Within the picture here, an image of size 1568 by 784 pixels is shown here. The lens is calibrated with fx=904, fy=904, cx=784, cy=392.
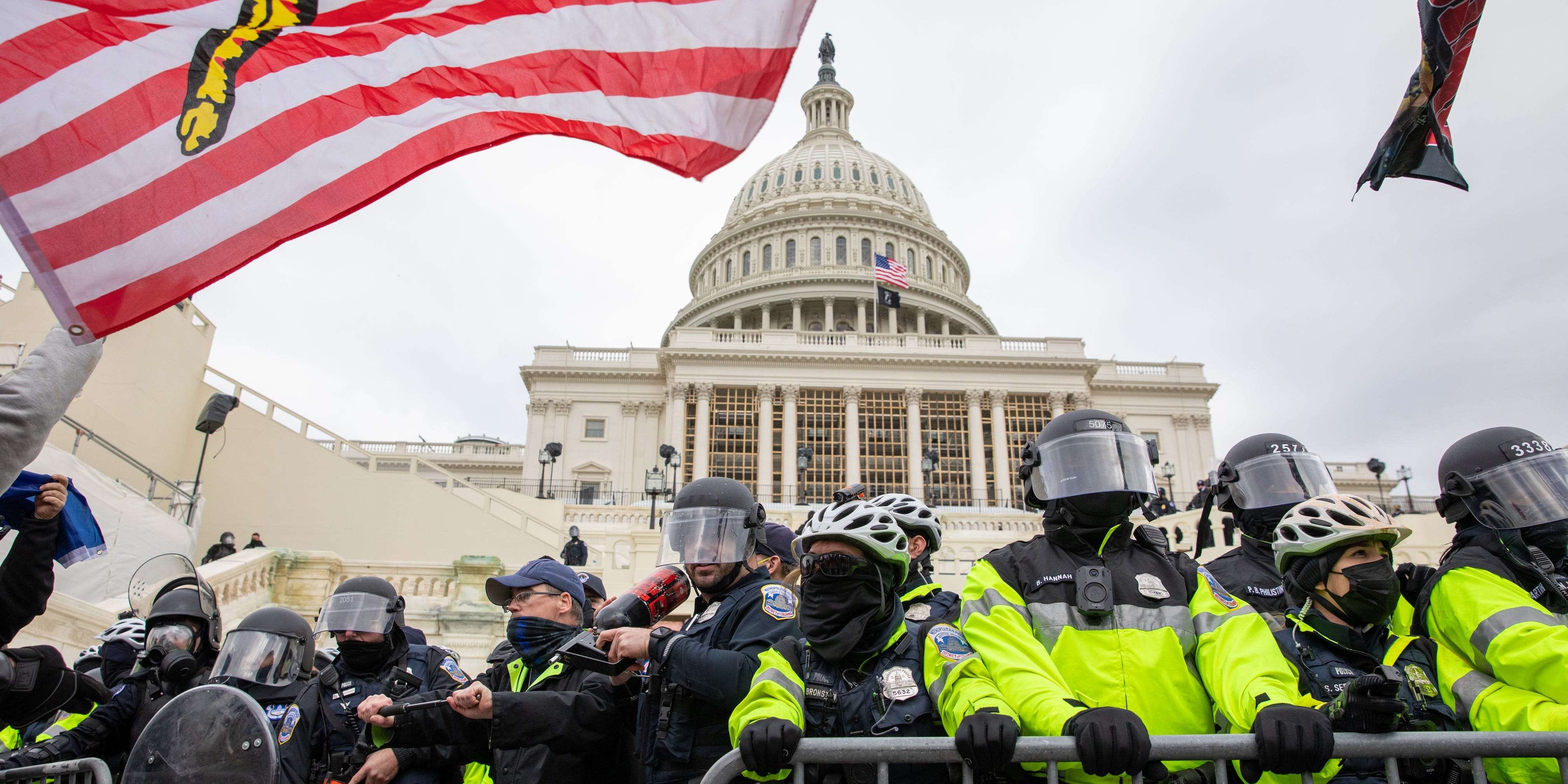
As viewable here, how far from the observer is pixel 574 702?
3561 mm

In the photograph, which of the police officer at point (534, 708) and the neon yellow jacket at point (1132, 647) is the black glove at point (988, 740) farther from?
the police officer at point (534, 708)

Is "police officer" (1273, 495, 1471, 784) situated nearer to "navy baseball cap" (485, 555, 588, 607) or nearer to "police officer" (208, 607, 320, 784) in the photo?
"navy baseball cap" (485, 555, 588, 607)

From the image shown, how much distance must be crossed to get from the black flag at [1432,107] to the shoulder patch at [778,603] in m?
4.39

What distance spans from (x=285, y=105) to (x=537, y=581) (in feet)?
7.59

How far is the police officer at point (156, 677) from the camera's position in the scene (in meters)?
3.86

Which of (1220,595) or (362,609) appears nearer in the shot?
(1220,595)

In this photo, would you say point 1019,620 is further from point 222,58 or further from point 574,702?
point 222,58

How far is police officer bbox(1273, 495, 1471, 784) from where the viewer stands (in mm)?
2896

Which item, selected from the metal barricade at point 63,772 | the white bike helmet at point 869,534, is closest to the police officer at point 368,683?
the metal barricade at point 63,772

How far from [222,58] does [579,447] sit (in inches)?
Answer: 1581

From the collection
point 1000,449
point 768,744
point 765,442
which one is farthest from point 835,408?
point 768,744

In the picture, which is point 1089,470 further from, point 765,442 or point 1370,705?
point 765,442

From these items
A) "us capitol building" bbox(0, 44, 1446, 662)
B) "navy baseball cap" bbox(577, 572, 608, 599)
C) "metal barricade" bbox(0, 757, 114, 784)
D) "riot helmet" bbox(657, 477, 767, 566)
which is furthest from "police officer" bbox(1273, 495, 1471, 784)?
"us capitol building" bbox(0, 44, 1446, 662)

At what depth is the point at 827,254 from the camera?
6091cm
